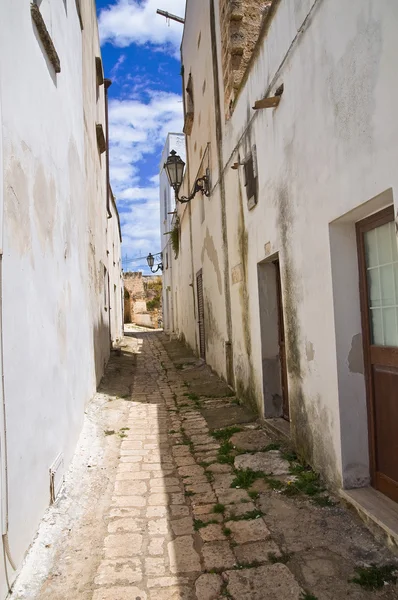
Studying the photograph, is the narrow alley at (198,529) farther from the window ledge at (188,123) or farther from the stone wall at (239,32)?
the window ledge at (188,123)

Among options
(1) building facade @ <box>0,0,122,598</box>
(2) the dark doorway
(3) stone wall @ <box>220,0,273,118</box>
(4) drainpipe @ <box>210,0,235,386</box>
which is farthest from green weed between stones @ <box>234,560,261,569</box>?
(3) stone wall @ <box>220,0,273,118</box>

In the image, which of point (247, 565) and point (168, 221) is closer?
point (247, 565)

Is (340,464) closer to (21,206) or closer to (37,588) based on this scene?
(37,588)

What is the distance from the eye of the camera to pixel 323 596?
2.32 metres

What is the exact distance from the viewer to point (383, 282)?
2.98m

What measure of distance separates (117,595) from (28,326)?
1.63m

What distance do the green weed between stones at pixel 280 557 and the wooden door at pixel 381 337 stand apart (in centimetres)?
80

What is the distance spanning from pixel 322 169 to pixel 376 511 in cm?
237

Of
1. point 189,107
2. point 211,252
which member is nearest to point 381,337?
point 211,252

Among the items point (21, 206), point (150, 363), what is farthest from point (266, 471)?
point (150, 363)

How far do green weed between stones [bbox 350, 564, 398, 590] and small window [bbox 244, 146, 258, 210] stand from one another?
394cm

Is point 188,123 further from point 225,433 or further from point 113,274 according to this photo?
point 225,433

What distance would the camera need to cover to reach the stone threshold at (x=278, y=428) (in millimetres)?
4621

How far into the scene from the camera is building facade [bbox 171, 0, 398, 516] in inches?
109
